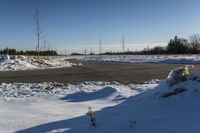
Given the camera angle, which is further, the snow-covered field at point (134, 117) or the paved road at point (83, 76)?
the paved road at point (83, 76)

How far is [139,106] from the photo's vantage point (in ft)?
24.5

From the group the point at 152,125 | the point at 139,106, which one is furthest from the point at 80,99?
the point at 152,125

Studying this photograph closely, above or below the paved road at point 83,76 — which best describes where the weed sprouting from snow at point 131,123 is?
above

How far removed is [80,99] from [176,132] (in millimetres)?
5820

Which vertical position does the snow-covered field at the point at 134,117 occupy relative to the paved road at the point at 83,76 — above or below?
above

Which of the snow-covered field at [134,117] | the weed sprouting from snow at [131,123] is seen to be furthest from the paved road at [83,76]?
the weed sprouting from snow at [131,123]

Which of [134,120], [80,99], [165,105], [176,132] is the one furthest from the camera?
[80,99]

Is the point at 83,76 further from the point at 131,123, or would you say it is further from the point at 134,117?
the point at 131,123

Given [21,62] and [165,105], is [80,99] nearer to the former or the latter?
[165,105]

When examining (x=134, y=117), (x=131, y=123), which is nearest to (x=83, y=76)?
(x=134, y=117)

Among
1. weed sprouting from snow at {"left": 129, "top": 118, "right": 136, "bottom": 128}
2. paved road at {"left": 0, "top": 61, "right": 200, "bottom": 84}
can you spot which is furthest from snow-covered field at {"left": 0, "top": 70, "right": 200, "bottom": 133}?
paved road at {"left": 0, "top": 61, "right": 200, "bottom": 84}

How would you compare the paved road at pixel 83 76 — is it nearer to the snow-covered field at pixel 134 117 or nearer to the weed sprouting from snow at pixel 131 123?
the snow-covered field at pixel 134 117

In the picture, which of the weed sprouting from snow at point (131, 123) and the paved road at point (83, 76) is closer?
the weed sprouting from snow at point (131, 123)

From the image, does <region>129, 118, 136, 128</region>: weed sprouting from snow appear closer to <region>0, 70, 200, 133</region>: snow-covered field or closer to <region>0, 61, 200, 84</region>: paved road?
<region>0, 70, 200, 133</region>: snow-covered field
